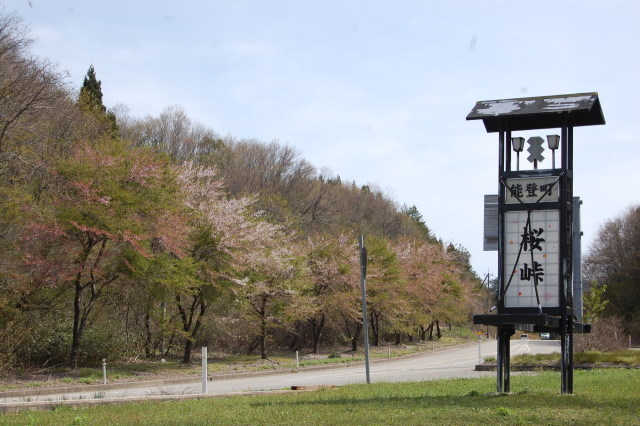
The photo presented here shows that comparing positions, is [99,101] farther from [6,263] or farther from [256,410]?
[256,410]

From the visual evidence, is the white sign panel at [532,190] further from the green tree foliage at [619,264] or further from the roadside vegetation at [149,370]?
the green tree foliage at [619,264]

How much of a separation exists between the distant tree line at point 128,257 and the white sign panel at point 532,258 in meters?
13.9

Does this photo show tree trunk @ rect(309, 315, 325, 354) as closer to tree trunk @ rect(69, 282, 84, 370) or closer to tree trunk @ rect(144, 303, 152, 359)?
tree trunk @ rect(144, 303, 152, 359)

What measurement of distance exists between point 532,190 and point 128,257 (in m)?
15.6

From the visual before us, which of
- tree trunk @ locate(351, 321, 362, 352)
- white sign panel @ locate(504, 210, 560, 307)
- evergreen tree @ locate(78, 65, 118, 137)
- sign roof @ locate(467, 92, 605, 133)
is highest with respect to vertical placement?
evergreen tree @ locate(78, 65, 118, 137)

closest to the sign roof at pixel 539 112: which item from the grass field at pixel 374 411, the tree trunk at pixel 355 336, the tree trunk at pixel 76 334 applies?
the grass field at pixel 374 411

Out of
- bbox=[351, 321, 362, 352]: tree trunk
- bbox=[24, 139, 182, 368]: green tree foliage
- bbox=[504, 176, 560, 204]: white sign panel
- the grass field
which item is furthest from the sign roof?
bbox=[351, 321, 362, 352]: tree trunk

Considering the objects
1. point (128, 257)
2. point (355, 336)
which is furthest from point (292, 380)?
point (355, 336)

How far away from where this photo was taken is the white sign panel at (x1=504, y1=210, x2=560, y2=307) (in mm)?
13508

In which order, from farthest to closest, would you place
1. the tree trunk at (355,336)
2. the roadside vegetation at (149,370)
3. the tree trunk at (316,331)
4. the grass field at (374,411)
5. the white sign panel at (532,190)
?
1. the tree trunk at (355,336)
2. the tree trunk at (316,331)
3. the roadside vegetation at (149,370)
4. the white sign panel at (532,190)
5. the grass field at (374,411)

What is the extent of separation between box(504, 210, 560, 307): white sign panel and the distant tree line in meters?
13.9

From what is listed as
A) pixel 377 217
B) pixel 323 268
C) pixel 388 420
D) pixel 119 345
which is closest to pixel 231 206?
pixel 119 345

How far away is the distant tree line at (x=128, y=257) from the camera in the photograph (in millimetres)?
24156

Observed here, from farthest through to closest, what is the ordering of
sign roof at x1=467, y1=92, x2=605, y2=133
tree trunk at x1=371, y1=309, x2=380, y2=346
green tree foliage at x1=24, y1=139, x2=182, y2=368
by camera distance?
tree trunk at x1=371, y1=309, x2=380, y2=346
green tree foliage at x1=24, y1=139, x2=182, y2=368
sign roof at x1=467, y1=92, x2=605, y2=133
